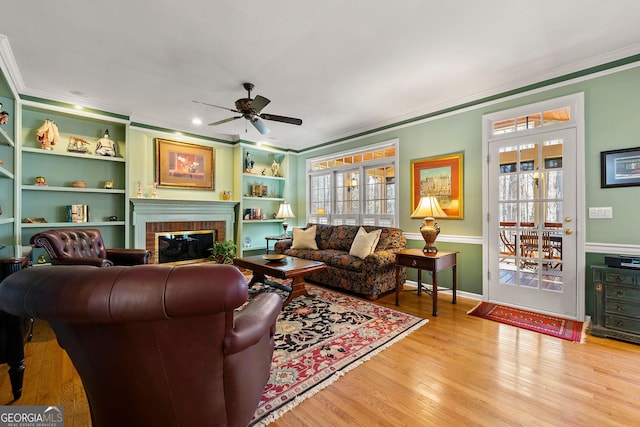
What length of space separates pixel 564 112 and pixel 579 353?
2436 mm

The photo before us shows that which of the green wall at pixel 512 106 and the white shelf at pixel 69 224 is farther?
the white shelf at pixel 69 224

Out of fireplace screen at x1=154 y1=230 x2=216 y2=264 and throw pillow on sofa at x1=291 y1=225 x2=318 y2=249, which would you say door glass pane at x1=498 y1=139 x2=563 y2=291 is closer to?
throw pillow on sofa at x1=291 y1=225 x2=318 y2=249

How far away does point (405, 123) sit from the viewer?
14.6 ft

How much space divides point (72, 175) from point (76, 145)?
1.46ft

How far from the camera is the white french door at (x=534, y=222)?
300 centimetres

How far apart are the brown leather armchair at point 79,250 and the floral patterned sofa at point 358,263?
2.31 metres

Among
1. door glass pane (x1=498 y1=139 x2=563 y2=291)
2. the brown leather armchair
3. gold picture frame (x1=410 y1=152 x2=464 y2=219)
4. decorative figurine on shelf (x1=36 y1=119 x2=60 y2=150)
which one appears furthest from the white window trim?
decorative figurine on shelf (x1=36 y1=119 x2=60 y2=150)

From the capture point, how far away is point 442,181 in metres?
4.01

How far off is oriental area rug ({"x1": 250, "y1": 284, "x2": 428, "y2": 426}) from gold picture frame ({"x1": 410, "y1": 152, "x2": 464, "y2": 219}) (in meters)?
1.72

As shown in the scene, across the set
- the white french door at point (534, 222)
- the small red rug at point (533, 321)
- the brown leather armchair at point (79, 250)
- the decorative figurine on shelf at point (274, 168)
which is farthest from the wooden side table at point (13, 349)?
the decorative figurine on shelf at point (274, 168)

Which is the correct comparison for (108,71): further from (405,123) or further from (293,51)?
(405,123)

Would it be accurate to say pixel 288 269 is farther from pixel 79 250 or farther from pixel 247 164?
pixel 247 164

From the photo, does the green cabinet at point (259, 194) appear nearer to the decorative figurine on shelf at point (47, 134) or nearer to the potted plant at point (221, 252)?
the potted plant at point (221, 252)

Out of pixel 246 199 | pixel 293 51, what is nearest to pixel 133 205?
pixel 246 199
